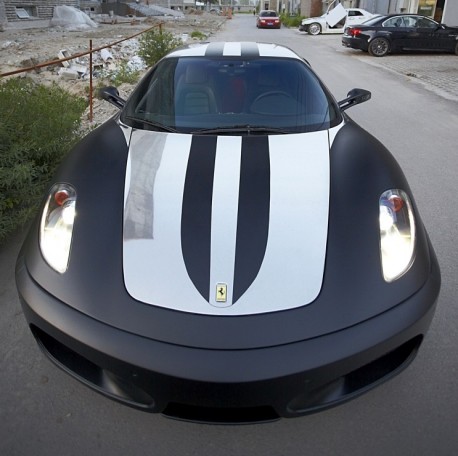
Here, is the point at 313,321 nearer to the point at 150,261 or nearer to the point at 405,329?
the point at 405,329

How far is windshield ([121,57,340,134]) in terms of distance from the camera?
2609mm

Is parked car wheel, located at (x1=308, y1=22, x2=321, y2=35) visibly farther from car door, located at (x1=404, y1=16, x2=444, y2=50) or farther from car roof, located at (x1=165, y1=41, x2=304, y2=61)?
car roof, located at (x1=165, y1=41, x2=304, y2=61)

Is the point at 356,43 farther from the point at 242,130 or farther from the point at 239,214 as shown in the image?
the point at 239,214

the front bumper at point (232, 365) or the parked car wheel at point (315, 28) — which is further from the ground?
the front bumper at point (232, 365)

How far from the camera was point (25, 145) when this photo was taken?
3148 mm

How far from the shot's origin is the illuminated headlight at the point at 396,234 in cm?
177

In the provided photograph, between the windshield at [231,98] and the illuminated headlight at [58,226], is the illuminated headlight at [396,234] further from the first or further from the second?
the illuminated headlight at [58,226]

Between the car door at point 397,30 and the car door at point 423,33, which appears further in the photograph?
the car door at point 397,30

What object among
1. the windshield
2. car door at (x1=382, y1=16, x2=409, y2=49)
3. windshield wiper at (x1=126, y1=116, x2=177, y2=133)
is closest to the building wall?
car door at (x1=382, y1=16, x2=409, y2=49)

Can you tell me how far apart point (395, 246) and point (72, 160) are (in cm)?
179

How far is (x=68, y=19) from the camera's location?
2789 centimetres

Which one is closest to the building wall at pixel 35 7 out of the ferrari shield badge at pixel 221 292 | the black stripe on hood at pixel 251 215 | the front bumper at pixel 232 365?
the black stripe on hood at pixel 251 215

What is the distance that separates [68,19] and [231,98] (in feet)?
99.3

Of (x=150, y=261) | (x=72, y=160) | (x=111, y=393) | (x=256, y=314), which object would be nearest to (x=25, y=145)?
(x=72, y=160)
